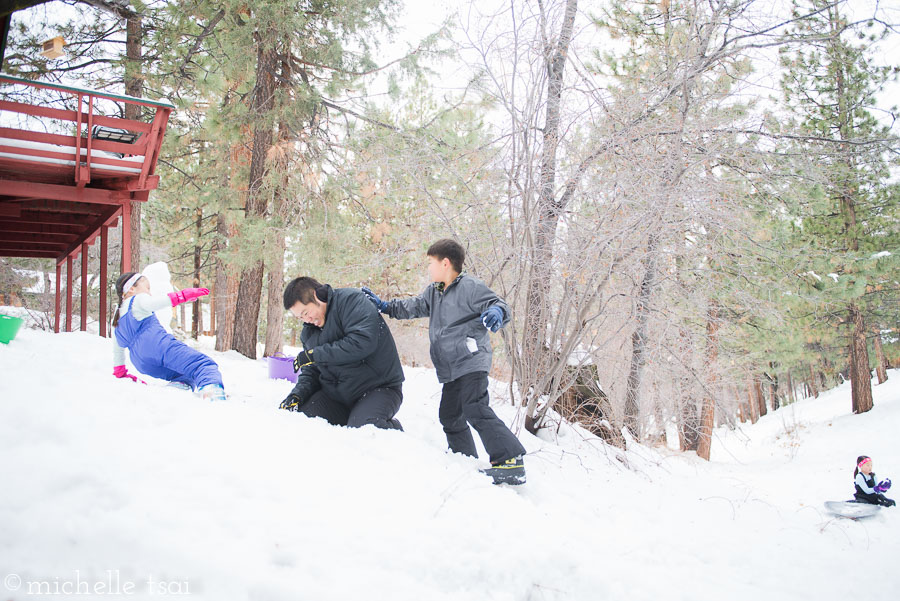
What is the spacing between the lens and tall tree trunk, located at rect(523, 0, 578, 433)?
424cm

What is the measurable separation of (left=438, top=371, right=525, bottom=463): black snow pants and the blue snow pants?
1647mm

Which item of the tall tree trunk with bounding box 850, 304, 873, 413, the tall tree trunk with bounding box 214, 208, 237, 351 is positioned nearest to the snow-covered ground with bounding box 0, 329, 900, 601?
the tall tree trunk with bounding box 214, 208, 237, 351

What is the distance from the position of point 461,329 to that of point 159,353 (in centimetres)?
219

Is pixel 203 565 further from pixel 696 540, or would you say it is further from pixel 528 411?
pixel 528 411

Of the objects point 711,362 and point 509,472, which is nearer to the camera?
point 509,472

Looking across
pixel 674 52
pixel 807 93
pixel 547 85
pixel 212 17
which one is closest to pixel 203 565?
pixel 547 85

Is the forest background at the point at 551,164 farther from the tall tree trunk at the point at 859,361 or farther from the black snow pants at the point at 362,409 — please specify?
the tall tree trunk at the point at 859,361

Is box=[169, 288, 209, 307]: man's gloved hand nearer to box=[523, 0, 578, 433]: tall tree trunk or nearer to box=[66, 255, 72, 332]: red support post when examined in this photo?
box=[523, 0, 578, 433]: tall tree trunk

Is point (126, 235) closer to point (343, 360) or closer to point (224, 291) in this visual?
A: point (343, 360)

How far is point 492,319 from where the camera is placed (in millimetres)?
2938

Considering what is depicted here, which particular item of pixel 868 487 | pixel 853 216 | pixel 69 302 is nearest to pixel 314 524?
pixel 868 487

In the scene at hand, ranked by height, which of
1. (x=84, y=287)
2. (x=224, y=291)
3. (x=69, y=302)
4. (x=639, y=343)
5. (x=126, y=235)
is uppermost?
(x=126, y=235)

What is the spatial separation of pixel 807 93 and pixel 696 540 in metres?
15.7

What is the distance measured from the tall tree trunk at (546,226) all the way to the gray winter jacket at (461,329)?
1.13 m
